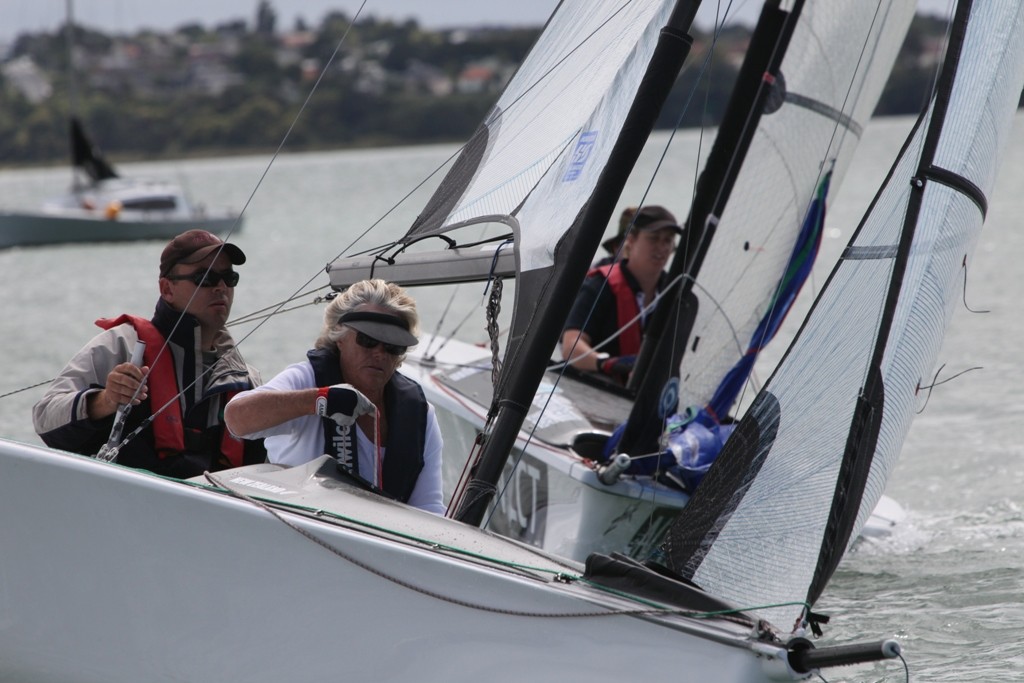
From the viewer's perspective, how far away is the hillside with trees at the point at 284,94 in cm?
5953

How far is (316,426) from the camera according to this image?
296cm

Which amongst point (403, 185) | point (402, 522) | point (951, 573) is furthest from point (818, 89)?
point (403, 185)

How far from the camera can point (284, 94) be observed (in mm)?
70375

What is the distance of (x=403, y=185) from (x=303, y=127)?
20.1 metres

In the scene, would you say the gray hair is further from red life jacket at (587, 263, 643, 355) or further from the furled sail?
red life jacket at (587, 263, 643, 355)

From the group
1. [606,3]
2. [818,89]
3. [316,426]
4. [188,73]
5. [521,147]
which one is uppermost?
[188,73]

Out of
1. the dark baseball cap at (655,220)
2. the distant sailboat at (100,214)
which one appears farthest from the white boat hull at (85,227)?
the dark baseball cap at (655,220)

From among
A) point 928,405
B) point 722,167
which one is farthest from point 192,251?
point 928,405

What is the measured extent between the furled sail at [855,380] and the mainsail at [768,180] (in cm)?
205

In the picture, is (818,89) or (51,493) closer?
(51,493)

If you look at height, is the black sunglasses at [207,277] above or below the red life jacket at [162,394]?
above

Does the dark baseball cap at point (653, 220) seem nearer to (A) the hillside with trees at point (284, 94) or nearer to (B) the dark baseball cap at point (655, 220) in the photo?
(B) the dark baseball cap at point (655, 220)

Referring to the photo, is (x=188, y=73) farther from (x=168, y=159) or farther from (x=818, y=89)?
(x=818, y=89)

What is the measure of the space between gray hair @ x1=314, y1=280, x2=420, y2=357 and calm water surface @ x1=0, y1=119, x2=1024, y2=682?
60cm
